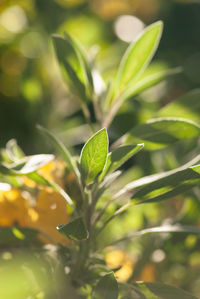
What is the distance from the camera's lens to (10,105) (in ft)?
3.09

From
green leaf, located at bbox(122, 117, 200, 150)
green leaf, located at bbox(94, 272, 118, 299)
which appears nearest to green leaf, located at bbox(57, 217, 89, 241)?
green leaf, located at bbox(94, 272, 118, 299)

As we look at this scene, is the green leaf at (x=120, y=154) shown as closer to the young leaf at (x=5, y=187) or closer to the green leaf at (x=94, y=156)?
the green leaf at (x=94, y=156)

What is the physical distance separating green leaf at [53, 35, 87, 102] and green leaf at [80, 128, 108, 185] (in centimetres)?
14

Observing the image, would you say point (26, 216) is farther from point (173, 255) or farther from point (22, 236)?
point (173, 255)

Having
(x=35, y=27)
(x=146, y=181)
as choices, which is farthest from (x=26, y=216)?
(x=35, y=27)

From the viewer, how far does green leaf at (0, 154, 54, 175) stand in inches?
16.6

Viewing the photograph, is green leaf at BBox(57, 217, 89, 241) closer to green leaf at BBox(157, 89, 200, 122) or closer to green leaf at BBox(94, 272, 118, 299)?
green leaf at BBox(94, 272, 118, 299)

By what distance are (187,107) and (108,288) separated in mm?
303

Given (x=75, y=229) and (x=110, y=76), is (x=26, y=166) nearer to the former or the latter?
(x=75, y=229)

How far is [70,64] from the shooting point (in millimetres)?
519

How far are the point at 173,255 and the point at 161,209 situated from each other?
0.14m

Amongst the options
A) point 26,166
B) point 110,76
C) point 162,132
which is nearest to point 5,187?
point 26,166

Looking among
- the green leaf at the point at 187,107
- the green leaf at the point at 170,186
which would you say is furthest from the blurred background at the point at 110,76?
the green leaf at the point at 170,186

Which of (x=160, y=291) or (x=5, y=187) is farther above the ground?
(x=5, y=187)
